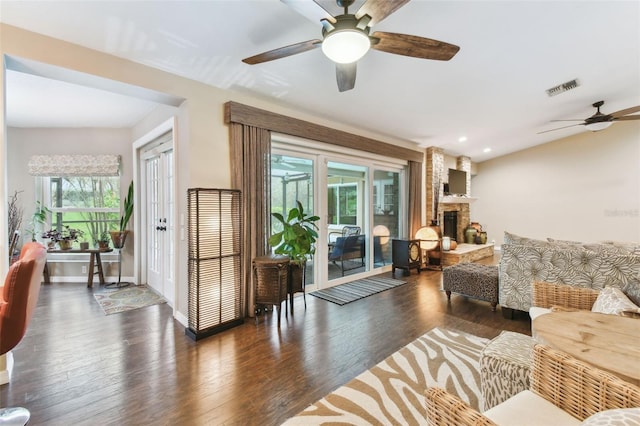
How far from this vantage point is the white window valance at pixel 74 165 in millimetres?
4667

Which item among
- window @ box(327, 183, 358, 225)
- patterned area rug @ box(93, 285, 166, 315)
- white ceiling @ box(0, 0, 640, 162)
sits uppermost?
white ceiling @ box(0, 0, 640, 162)

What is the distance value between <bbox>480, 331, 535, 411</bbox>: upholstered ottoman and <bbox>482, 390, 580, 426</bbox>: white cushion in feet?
1.16

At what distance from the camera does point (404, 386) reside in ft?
6.63

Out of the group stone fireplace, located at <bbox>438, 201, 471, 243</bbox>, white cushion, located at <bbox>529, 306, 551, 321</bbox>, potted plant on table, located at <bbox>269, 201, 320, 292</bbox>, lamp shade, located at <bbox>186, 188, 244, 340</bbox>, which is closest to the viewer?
white cushion, located at <bbox>529, 306, 551, 321</bbox>

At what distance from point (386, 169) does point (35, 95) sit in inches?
208

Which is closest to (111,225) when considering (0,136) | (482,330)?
(0,136)

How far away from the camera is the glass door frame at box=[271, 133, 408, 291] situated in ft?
13.0

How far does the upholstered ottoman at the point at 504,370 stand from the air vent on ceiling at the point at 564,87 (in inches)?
161

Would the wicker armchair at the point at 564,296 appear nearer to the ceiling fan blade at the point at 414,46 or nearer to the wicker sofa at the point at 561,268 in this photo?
the wicker sofa at the point at 561,268

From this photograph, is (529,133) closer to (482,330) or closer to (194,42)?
(482,330)

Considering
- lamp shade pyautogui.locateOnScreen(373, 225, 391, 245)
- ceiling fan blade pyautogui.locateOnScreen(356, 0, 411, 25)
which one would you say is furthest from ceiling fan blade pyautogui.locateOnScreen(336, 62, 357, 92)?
lamp shade pyautogui.locateOnScreen(373, 225, 391, 245)

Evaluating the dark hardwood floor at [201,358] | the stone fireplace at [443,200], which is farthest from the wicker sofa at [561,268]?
the stone fireplace at [443,200]

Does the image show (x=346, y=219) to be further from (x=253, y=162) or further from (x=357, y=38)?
(x=357, y=38)

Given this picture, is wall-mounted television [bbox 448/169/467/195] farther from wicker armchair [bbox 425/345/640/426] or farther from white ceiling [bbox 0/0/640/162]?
wicker armchair [bbox 425/345/640/426]
